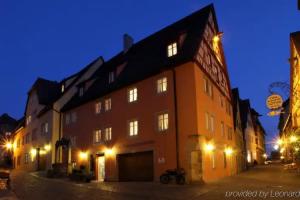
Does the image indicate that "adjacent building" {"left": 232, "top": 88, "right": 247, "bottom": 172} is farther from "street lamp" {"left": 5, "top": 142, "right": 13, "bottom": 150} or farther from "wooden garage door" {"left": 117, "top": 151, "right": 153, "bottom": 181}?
"street lamp" {"left": 5, "top": 142, "right": 13, "bottom": 150}

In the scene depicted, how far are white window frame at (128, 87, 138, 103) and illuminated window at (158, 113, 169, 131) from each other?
11.6 feet

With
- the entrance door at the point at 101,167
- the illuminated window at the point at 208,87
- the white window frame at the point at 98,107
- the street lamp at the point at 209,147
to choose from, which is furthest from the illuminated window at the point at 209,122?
the white window frame at the point at 98,107

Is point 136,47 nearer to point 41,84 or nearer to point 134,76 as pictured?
point 134,76

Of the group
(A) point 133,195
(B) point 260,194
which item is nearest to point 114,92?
(A) point 133,195

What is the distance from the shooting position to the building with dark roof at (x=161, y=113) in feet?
73.3

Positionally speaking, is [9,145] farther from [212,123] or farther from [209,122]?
[209,122]

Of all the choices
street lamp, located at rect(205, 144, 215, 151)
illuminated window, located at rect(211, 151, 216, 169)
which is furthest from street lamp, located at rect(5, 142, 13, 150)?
street lamp, located at rect(205, 144, 215, 151)

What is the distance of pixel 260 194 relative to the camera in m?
15.8

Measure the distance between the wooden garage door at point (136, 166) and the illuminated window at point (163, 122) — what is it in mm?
2162

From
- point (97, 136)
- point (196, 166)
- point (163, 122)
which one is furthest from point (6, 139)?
point (196, 166)

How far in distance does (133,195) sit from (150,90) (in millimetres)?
10067

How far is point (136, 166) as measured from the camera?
2547 cm

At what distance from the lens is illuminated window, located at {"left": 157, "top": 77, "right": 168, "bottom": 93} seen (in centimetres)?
2399

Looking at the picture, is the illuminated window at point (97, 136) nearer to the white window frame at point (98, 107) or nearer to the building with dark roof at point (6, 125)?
the white window frame at point (98, 107)
